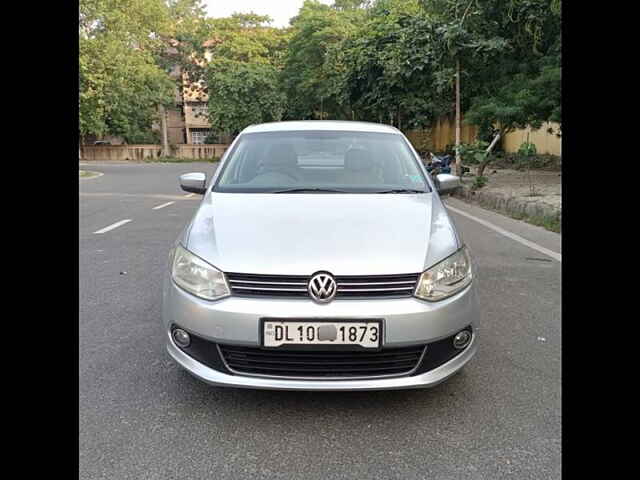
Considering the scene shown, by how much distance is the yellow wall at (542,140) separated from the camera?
1762 cm

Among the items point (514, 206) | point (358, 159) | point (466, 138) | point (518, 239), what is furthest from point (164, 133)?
point (358, 159)

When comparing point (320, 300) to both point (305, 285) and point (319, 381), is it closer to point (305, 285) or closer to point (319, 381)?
point (305, 285)

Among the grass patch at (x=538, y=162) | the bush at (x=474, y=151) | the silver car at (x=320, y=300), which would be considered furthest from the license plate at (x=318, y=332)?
the grass patch at (x=538, y=162)

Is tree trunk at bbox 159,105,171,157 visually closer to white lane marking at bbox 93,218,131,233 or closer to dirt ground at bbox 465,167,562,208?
dirt ground at bbox 465,167,562,208

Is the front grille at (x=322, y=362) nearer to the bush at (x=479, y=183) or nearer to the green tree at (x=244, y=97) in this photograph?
the bush at (x=479, y=183)

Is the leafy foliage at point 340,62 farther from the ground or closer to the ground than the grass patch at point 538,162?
farther from the ground

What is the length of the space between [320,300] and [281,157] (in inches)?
71.8

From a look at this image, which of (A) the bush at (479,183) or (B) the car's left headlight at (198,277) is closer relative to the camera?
(B) the car's left headlight at (198,277)

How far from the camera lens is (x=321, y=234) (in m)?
2.87

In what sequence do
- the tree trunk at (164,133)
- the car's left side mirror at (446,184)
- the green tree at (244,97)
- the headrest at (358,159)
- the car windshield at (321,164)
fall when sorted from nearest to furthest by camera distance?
the car windshield at (321,164)
the headrest at (358,159)
the car's left side mirror at (446,184)
the green tree at (244,97)
the tree trunk at (164,133)

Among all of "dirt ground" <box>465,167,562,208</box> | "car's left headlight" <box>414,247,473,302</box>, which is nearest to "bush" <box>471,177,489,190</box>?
"dirt ground" <box>465,167,562,208</box>

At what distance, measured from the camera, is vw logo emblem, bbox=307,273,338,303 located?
2566 mm
